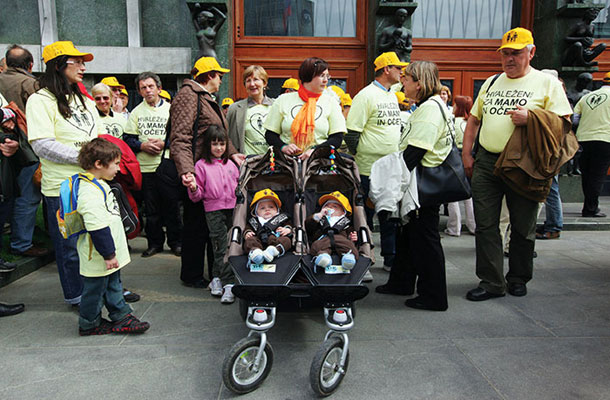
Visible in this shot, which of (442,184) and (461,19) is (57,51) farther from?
(461,19)

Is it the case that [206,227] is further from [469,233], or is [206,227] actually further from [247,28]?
[247,28]

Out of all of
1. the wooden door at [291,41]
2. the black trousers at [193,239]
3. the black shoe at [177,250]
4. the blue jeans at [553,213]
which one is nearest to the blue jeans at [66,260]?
the black trousers at [193,239]

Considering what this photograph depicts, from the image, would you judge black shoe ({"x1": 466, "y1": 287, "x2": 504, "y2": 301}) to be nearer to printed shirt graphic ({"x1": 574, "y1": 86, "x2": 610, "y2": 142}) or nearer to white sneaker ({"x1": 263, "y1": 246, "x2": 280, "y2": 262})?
white sneaker ({"x1": 263, "y1": 246, "x2": 280, "y2": 262})

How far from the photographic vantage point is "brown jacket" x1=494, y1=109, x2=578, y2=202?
150 inches

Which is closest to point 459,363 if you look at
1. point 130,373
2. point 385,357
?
point 385,357

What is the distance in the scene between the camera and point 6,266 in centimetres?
466

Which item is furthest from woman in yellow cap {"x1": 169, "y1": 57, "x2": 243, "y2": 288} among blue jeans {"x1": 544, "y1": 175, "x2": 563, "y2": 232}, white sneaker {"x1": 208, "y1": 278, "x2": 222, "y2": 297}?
blue jeans {"x1": 544, "y1": 175, "x2": 563, "y2": 232}

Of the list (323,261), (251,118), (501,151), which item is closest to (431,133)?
(501,151)

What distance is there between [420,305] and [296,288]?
1.60 m

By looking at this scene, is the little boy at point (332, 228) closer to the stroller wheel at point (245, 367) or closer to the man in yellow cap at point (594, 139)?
the stroller wheel at point (245, 367)

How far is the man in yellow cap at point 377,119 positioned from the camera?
4871mm

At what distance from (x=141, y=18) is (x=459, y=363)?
28.2ft

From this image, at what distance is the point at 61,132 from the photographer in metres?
3.70

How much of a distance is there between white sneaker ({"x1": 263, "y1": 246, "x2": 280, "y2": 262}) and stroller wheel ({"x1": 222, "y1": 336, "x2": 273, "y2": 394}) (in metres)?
0.53
